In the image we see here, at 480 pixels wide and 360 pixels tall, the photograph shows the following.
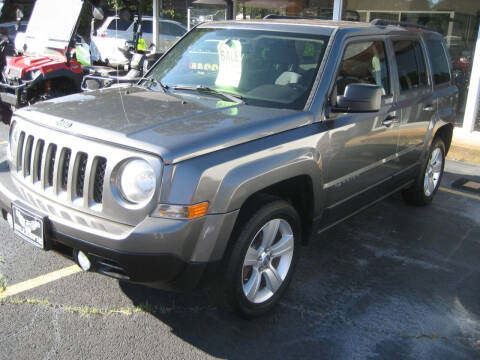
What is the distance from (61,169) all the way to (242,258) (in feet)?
3.88

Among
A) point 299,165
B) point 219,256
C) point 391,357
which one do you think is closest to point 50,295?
point 219,256

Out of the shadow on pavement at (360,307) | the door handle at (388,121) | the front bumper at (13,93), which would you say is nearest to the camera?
the shadow on pavement at (360,307)

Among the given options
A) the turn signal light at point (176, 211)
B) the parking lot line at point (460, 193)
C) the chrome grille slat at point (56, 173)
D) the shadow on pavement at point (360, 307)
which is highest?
the chrome grille slat at point (56, 173)

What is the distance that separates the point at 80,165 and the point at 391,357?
85.5 inches

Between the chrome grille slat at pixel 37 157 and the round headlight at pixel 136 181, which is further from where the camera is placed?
the chrome grille slat at pixel 37 157

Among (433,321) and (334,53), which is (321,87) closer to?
(334,53)

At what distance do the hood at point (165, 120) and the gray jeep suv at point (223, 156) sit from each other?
0.01 metres

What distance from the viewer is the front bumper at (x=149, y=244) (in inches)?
102

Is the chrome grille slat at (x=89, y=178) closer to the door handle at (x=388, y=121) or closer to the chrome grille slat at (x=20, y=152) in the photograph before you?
the chrome grille slat at (x=20, y=152)

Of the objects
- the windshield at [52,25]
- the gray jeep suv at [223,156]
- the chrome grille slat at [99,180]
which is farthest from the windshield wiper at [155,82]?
the windshield at [52,25]

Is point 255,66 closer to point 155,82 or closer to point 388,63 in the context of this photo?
point 155,82

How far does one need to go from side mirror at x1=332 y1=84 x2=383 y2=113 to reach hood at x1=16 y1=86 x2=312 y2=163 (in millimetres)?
312

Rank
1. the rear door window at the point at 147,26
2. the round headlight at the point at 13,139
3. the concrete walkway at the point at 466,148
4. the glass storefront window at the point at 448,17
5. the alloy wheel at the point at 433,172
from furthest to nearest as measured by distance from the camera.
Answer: the rear door window at the point at 147,26, the glass storefront window at the point at 448,17, the concrete walkway at the point at 466,148, the alloy wheel at the point at 433,172, the round headlight at the point at 13,139

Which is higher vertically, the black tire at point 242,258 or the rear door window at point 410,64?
the rear door window at point 410,64
